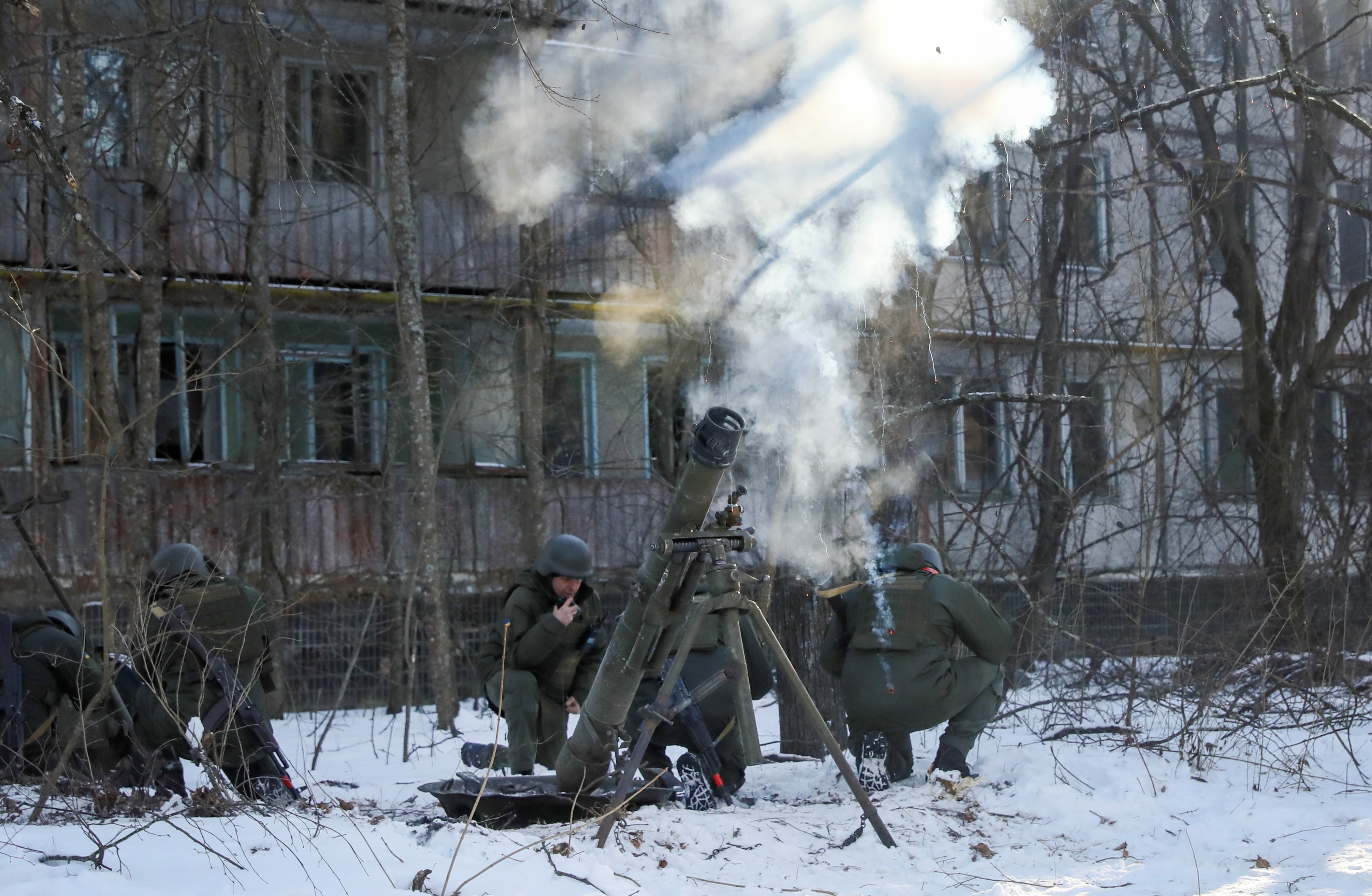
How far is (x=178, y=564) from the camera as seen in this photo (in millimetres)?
→ 6762

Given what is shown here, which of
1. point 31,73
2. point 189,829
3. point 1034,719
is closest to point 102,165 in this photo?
point 31,73

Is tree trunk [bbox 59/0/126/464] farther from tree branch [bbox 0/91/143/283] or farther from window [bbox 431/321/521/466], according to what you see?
tree branch [bbox 0/91/143/283]

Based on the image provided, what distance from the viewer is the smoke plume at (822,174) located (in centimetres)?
693

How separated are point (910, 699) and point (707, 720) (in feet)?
3.28

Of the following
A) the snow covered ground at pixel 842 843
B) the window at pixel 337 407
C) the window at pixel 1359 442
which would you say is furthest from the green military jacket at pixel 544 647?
the window at pixel 1359 442

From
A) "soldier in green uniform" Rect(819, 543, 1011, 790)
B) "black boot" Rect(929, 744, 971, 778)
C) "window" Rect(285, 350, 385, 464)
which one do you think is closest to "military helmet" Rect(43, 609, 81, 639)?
"soldier in green uniform" Rect(819, 543, 1011, 790)

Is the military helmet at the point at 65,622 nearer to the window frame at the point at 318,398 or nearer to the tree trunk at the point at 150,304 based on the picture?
the tree trunk at the point at 150,304

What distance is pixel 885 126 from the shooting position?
703 centimetres

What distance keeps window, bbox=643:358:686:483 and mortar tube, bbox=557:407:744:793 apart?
7.93 metres

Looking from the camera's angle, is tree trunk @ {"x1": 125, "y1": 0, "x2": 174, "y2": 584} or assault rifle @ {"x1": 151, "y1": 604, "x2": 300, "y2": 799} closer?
assault rifle @ {"x1": 151, "y1": 604, "x2": 300, "y2": 799}

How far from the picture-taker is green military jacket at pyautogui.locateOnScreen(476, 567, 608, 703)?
7066 millimetres

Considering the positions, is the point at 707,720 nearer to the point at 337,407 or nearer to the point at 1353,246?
the point at 337,407

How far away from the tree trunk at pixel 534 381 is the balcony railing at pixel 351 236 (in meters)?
0.12

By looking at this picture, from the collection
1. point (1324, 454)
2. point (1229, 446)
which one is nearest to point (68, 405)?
point (1324, 454)
